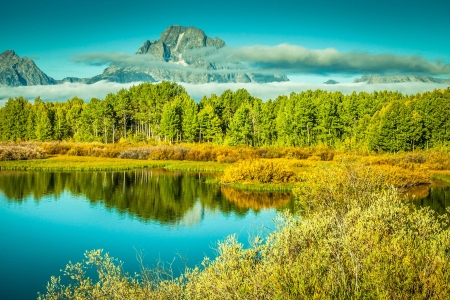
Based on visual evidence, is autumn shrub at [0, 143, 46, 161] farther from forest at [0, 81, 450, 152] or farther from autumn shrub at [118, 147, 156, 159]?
forest at [0, 81, 450, 152]

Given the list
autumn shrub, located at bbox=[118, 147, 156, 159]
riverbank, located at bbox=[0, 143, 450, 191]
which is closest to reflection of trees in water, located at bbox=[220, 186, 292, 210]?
riverbank, located at bbox=[0, 143, 450, 191]

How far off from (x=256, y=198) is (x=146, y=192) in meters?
9.29

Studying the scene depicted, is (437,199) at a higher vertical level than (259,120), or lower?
lower

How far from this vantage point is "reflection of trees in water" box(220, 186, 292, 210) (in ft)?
93.2

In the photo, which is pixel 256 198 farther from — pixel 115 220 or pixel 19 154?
pixel 19 154

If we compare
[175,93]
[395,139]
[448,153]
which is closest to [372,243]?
[448,153]

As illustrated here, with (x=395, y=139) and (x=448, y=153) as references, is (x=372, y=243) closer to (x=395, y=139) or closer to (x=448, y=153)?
(x=448, y=153)

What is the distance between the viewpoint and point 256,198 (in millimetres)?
31031

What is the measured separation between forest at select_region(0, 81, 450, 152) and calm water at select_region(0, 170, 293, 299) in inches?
1553

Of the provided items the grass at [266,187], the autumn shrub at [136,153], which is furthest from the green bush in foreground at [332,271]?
the autumn shrub at [136,153]

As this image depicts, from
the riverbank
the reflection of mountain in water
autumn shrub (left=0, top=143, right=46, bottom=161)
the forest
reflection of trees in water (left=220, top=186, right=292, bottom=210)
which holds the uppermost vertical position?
the forest

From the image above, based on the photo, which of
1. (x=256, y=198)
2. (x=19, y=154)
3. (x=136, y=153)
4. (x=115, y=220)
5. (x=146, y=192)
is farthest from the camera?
(x=136, y=153)

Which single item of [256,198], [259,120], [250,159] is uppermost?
[259,120]

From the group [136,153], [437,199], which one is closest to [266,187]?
[437,199]
